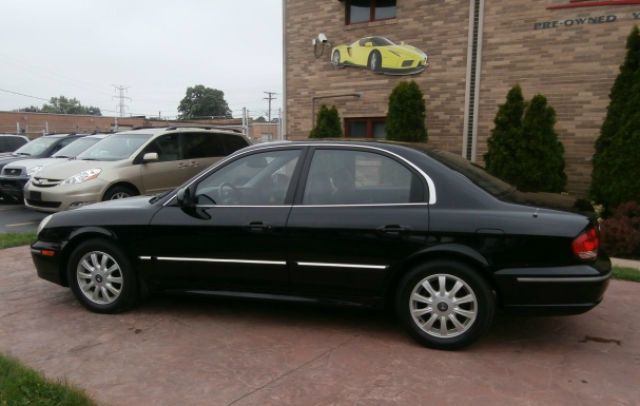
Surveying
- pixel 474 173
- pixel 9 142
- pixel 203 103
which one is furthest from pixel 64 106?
pixel 474 173

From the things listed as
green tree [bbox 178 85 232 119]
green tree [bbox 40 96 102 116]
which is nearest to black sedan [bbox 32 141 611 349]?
green tree [bbox 178 85 232 119]

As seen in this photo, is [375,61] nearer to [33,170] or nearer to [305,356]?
[33,170]

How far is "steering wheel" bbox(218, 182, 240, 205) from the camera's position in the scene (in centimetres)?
453

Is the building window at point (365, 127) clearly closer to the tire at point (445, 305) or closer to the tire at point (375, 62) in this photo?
the tire at point (375, 62)

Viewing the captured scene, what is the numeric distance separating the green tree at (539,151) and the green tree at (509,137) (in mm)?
103

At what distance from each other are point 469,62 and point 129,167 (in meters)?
6.78

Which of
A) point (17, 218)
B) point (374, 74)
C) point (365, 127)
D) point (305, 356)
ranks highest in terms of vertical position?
point (374, 74)

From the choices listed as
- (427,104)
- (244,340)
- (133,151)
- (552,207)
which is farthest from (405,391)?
(427,104)

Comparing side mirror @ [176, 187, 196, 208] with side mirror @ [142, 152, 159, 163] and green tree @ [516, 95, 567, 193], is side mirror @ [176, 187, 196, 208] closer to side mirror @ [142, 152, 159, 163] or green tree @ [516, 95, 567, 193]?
side mirror @ [142, 152, 159, 163]

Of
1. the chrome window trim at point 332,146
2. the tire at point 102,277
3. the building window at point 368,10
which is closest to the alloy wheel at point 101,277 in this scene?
the tire at point 102,277

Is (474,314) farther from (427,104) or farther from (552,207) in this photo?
(427,104)

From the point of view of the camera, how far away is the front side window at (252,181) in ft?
14.5

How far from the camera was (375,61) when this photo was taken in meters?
11.7

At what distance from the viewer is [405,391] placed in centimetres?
335
